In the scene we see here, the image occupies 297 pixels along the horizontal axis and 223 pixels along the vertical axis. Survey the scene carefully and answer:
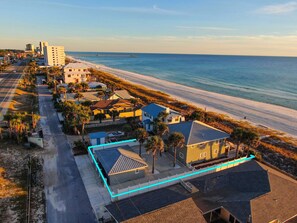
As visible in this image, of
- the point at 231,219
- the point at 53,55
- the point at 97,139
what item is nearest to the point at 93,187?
the point at 97,139

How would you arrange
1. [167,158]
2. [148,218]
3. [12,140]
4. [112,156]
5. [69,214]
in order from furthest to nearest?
[12,140] → [167,158] → [112,156] → [69,214] → [148,218]

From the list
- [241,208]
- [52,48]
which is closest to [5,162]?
[241,208]

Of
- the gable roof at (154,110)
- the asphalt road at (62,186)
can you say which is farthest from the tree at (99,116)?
the gable roof at (154,110)

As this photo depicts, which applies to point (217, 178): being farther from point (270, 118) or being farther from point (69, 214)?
point (270, 118)

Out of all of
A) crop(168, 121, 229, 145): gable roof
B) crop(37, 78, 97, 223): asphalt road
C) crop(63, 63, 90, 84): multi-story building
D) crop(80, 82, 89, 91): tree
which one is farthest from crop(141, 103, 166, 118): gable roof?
crop(63, 63, 90, 84): multi-story building

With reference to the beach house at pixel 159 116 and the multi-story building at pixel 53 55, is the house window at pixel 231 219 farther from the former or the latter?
the multi-story building at pixel 53 55

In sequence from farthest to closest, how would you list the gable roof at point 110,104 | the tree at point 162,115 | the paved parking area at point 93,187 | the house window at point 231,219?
the gable roof at point 110,104, the tree at point 162,115, the paved parking area at point 93,187, the house window at point 231,219
